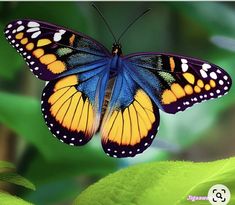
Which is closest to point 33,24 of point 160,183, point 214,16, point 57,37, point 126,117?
point 57,37

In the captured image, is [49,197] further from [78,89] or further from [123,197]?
[123,197]

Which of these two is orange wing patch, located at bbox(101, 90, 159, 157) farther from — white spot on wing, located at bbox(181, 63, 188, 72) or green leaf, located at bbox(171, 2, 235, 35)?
green leaf, located at bbox(171, 2, 235, 35)

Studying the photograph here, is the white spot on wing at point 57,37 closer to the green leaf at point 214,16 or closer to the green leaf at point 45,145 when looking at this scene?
the green leaf at point 45,145

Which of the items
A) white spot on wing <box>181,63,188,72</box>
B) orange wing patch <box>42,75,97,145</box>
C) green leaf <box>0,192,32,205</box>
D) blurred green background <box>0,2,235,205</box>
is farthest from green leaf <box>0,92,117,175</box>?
green leaf <box>0,192,32,205</box>

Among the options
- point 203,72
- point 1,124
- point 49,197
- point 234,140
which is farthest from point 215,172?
point 234,140

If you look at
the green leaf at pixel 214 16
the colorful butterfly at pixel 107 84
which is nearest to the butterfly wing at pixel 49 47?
the colorful butterfly at pixel 107 84

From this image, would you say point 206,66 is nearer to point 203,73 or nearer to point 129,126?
point 203,73
